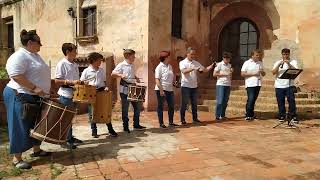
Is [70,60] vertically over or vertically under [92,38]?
under

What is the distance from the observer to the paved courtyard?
4574 mm

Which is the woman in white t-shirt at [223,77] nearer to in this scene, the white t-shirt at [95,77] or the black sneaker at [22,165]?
the white t-shirt at [95,77]

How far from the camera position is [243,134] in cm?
702

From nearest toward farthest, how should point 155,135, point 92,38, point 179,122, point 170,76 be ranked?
1. point 155,135
2. point 170,76
3. point 179,122
4. point 92,38

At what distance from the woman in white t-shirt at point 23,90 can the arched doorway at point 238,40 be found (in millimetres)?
8732

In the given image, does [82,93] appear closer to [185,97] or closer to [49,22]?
[185,97]

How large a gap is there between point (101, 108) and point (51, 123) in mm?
1410

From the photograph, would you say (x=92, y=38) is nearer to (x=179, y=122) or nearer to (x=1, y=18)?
(x=179, y=122)

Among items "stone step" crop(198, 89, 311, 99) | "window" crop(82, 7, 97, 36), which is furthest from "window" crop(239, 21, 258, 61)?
"window" crop(82, 7, 97, 36)

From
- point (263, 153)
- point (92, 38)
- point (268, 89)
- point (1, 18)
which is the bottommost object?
point (263, 153)

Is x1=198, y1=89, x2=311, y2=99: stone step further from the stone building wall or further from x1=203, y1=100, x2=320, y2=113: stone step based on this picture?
the stone building wall

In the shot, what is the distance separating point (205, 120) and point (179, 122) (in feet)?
2.30

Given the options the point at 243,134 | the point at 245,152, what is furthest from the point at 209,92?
the point at 245,152

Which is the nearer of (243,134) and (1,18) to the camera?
(243,134)
